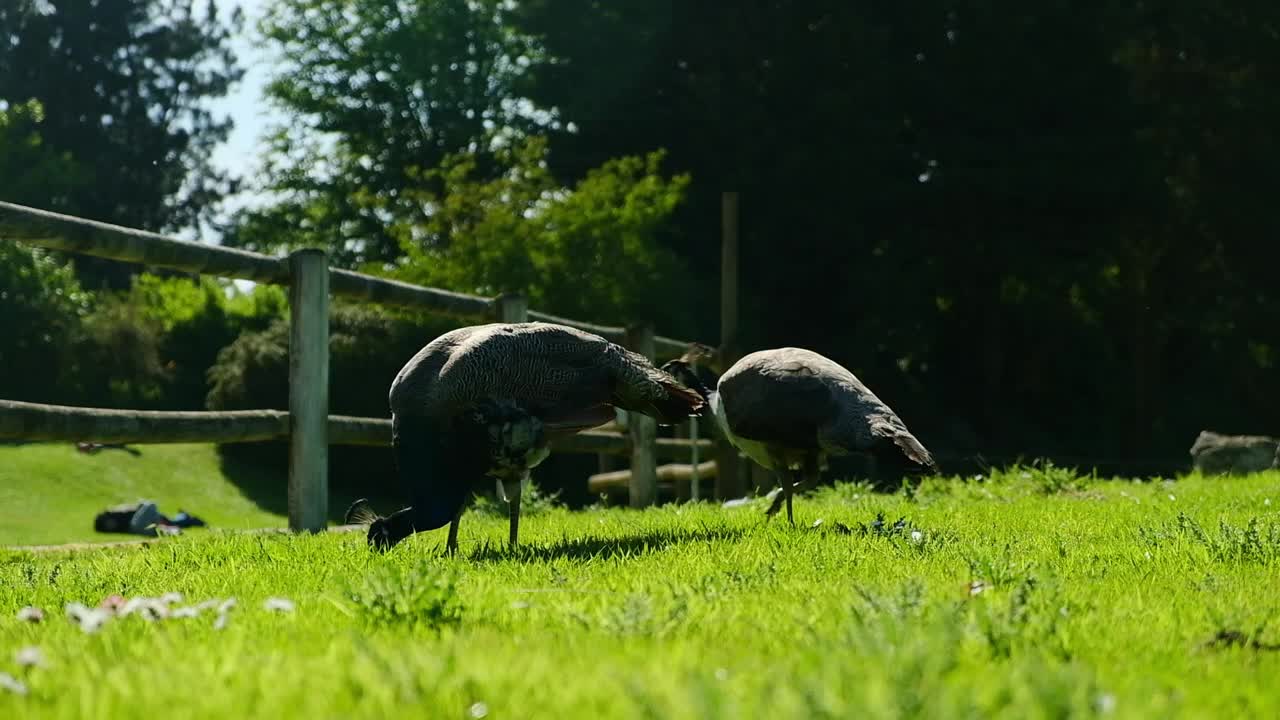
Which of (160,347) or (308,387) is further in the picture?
(160,347)

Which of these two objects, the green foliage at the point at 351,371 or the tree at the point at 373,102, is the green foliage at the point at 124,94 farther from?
the green foliage at the point at 351,371

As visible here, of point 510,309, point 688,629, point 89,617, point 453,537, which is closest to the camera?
point 89,617

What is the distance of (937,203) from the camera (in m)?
28.0

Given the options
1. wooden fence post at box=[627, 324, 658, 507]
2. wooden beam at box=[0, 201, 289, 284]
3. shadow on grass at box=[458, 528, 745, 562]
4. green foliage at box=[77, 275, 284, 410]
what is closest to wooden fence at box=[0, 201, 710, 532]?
wooden beam at box=[0, 201, 289, 284]

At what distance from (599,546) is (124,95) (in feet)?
148

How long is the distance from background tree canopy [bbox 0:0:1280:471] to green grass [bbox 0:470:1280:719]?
18.8 meters

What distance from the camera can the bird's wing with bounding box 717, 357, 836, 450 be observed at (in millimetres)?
7617

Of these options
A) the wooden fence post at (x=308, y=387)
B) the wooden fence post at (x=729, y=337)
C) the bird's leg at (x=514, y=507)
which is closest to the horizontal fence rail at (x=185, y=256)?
the wooden fence post at (x=308, y=387)

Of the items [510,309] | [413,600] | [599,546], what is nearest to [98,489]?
[510,309]

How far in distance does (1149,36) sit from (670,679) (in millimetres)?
27470

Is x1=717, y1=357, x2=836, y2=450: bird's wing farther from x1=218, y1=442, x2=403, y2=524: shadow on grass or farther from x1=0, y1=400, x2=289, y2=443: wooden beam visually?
x1=218, y1=442, x2=403, y2=524: shadow on grass

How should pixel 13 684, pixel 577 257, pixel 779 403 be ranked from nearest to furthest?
pixel 13 684 < pixel 779 403 < pixel 577 257

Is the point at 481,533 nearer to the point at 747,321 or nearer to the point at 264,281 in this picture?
the point at 264,281

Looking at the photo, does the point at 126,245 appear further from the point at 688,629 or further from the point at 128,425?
the point at 688,629
